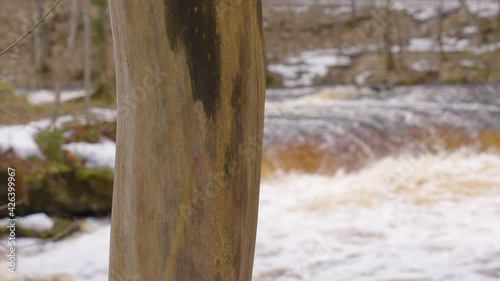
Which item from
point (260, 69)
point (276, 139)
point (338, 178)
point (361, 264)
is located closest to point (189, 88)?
point (260, 69)

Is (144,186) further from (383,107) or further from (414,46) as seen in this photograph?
(414,46)

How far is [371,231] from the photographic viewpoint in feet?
25.6

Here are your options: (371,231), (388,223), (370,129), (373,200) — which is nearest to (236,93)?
(371,231)

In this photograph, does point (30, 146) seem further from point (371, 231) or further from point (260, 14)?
point (260, 14)

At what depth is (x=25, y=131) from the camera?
26.3ft

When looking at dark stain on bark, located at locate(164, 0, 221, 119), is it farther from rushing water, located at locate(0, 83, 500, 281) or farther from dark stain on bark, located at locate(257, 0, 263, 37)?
rushing water, located at locate(0, 83, 500, 281)

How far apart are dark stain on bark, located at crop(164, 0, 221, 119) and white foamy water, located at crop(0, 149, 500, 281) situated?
4.66m

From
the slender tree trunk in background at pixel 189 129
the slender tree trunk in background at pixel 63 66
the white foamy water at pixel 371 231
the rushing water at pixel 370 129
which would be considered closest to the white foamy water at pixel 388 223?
the white foamy water at pixel 371 231

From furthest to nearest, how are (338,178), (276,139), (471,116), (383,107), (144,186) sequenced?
(383,107)
(471,116)
(276,139)
(338,178)
(144,186)

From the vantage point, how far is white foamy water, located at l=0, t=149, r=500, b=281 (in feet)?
20.9

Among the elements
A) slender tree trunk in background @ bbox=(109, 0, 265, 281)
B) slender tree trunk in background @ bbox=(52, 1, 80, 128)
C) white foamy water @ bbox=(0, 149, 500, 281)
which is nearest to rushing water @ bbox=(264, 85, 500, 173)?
white foamy water @ bbox=(0, 149, 500, 281)

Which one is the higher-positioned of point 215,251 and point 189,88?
point 189,88

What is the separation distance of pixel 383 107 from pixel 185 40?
15362 millimetres

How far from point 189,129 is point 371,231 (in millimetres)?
6323
